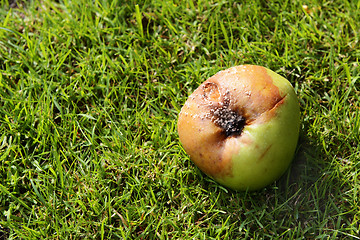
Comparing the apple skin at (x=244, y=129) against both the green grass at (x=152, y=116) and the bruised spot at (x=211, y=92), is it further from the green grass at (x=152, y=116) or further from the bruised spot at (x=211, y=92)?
the green grass at (x=152, y=116)

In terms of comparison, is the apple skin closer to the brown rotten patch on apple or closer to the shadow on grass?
the brown rotten patch on apple

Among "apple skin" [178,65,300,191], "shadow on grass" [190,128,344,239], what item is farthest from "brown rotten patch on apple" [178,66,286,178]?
"shadow on grass" [190,128,344,239]

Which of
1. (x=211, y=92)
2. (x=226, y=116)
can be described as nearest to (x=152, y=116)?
(x=211, y=92)

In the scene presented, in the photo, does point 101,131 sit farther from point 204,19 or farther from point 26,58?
point 204,19

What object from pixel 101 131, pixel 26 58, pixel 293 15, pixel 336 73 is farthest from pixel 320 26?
pixel 26 58

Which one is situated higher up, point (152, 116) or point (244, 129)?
point (244, 129)

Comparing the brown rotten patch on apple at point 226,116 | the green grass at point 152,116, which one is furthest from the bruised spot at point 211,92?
the green grass at point 152,116

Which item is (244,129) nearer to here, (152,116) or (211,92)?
(211,92)
